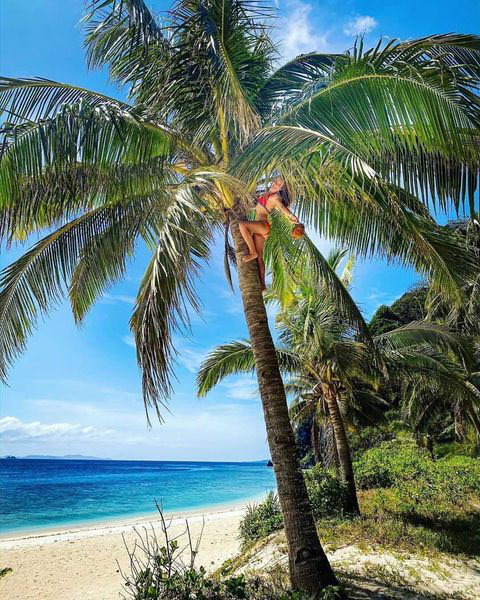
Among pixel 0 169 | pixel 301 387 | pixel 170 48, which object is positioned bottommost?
pixel 301 387

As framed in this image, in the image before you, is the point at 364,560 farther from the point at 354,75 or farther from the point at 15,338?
the point at 354,75

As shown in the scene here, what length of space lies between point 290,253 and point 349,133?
3.40 m

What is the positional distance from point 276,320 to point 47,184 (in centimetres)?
729

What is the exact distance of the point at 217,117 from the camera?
5344mm

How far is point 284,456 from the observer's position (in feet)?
14.4

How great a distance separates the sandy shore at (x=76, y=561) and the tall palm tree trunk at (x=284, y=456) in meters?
4.73

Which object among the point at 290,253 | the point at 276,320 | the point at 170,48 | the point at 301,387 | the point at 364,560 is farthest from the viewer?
the point at 301,387

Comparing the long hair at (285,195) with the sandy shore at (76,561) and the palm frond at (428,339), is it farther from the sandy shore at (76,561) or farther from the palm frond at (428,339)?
the sandy shore at (76,561)

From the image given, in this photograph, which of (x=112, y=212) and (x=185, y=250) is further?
(x=112, y=212)

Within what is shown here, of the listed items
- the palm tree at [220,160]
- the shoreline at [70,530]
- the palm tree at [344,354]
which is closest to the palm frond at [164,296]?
the palm tree at [220,160]

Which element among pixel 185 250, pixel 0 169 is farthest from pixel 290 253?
pixel 0 169

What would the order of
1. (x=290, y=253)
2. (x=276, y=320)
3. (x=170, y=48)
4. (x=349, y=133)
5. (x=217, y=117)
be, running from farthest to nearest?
(x=276, y=320)
(x=290, y=253)
(x=217, y=117)
(x=170, y=48)
(x=349, y=133)

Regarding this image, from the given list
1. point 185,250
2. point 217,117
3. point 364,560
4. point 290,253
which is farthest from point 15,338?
point 364,560

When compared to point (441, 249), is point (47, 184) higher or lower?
higher
